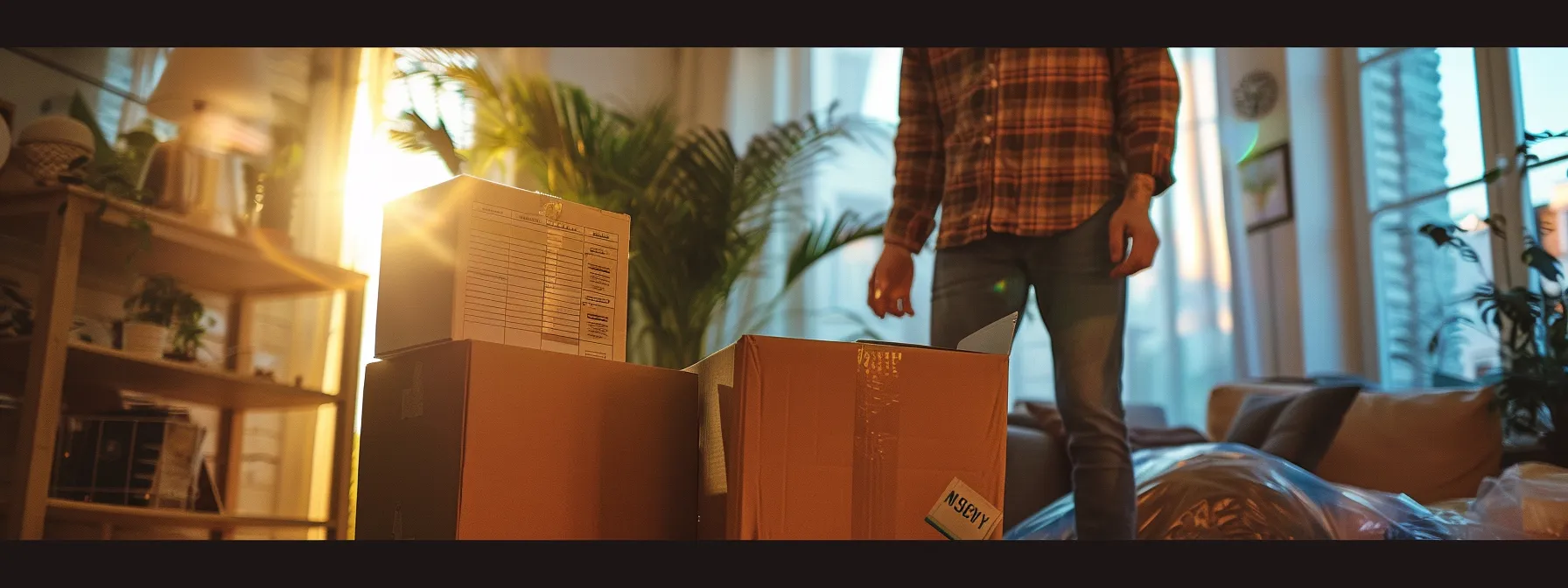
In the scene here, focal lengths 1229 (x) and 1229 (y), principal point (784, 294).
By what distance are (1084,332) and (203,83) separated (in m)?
2.06

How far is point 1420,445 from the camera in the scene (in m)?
2.90

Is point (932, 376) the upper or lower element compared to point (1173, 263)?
lower

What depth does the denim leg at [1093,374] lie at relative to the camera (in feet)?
5.77

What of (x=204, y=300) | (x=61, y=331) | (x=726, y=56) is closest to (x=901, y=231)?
(x=61, y=331)

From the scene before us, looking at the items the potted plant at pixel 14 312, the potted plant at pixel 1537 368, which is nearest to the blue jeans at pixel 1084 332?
the potted plant at pixel 1537 368

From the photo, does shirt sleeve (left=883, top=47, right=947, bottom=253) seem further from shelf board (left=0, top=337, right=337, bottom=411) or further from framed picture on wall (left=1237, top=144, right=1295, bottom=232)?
framed picture on wall (left=1237, top=144, right=1295, bottom=232)

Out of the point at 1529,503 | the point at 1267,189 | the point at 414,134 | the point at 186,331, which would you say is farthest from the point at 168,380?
the point at 1267,189

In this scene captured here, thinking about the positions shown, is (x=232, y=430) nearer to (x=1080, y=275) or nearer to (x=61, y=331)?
(x=61, y=331)

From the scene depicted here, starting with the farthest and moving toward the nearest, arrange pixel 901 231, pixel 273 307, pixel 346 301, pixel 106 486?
pixel 273 307, pixel 346 301, pixel 106 486, pixel 901 231

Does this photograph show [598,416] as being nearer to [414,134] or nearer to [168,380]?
[168,380]

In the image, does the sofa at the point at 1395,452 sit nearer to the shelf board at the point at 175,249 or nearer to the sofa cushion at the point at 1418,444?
the sofa cushion at the point at 1418,444

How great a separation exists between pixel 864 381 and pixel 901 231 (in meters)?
0.78

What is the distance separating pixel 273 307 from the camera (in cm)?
328

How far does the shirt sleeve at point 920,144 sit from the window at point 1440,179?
2.51 meters
